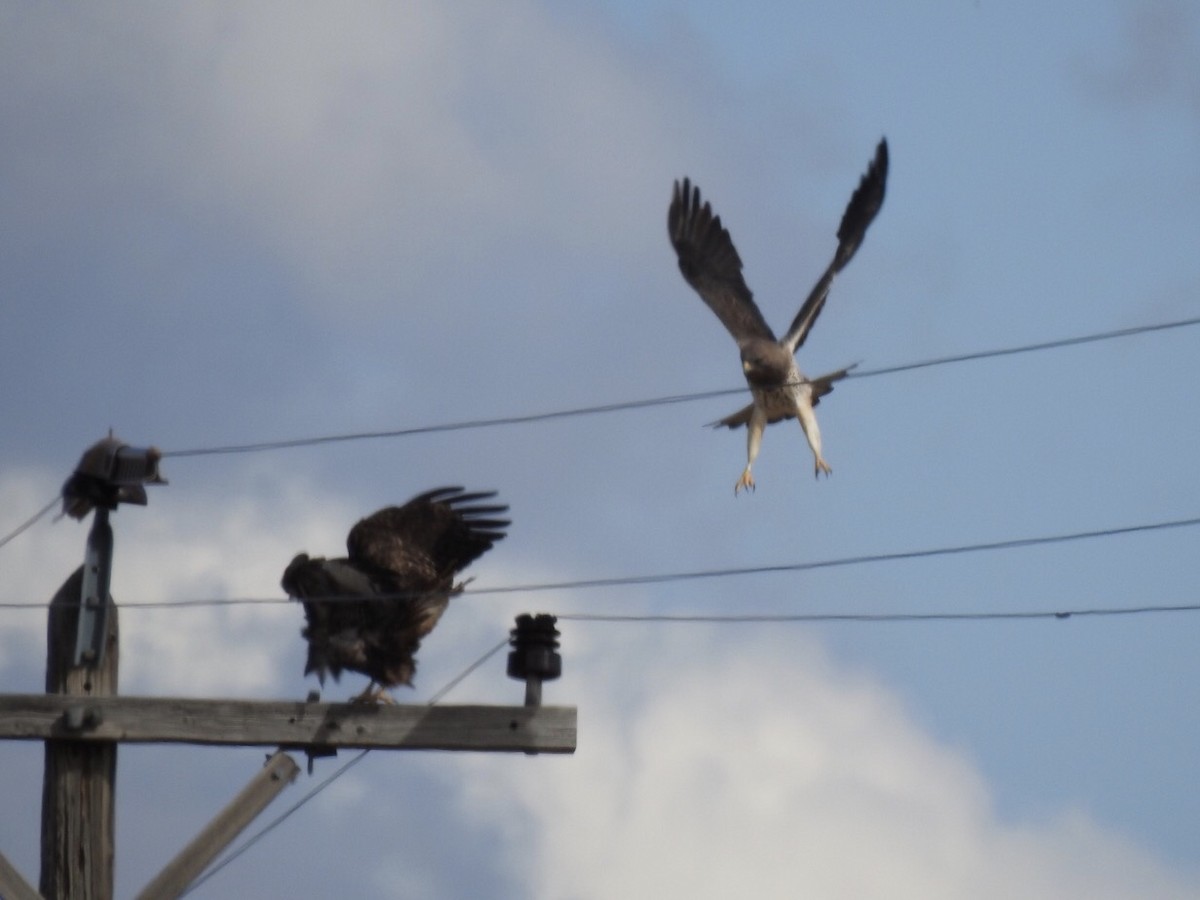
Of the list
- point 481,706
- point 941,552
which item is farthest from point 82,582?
point 941,552

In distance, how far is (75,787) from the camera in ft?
27.1

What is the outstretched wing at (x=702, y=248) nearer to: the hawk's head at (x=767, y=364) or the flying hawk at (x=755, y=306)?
the flying hawk at (x=755, y=306)

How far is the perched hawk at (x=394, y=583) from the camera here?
9711mm

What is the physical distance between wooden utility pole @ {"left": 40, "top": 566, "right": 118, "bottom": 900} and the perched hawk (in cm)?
137

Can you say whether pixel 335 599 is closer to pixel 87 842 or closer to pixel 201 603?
pixel 201 603

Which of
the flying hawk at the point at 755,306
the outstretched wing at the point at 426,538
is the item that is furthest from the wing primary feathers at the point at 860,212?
the outstretched wing at the point at 426,538

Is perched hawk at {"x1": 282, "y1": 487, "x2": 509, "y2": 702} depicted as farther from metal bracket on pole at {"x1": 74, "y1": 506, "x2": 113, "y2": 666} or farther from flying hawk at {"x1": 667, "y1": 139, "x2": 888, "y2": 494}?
flying hawk at {"x1": 667, "y1": 139, "x2": 888, "y2": 494}

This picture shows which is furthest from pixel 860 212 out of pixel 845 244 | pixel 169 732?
pixel 169 732

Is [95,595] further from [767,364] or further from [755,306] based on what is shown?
[755,306]

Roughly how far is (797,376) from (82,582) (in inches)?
199

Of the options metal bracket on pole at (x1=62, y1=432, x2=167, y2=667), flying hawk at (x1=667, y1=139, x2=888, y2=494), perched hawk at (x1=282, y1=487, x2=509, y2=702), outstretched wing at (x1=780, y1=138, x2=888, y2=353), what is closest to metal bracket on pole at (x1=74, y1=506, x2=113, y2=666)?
metal bracket on pole at (x1=62, y1=432, x2=167, y2=667)

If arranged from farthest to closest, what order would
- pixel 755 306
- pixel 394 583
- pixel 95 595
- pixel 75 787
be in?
pixel 755 306
pixel 394 583
pixel 95 595
pixel 75 787

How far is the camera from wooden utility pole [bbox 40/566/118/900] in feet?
26.7

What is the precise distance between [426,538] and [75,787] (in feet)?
7.08
